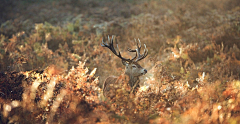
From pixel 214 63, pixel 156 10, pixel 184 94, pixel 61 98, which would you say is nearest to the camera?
pixel 61 98

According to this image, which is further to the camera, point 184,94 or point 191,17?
point 191,17

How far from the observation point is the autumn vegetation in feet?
12.6

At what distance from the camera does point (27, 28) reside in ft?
47.6

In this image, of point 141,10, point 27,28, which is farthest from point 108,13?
point 27,28

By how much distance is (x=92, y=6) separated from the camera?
19250 mm

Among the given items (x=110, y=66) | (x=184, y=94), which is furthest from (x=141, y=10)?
(x=184, y=94)

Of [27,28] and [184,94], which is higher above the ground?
[27,28]

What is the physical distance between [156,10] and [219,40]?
7362 mm

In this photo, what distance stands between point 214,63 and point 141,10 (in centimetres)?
973

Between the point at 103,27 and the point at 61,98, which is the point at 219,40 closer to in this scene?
the point at 103,27

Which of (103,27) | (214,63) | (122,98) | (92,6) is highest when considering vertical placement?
(92,6)

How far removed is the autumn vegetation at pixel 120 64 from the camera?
3.83 m

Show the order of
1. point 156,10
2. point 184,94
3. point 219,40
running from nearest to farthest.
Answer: point 184,94 < point 219,40 < point 156,10

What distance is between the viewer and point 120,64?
9062 mm
